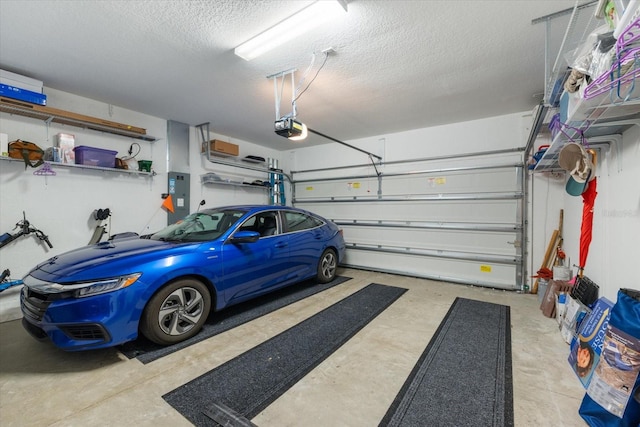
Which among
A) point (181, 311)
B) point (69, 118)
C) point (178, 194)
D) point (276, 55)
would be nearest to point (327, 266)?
point (181, 311)

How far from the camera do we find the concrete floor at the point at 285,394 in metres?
1.48

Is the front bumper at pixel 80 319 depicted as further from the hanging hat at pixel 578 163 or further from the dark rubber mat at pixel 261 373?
the hanging hat at pixel 578 163

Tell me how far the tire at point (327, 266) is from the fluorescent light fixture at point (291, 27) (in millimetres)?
2801

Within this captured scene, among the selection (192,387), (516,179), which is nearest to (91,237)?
(192,387)

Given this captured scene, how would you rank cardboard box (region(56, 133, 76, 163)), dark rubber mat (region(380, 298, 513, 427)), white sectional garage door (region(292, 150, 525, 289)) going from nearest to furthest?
dark rubber mat (region(380, 298, 513, 427)) → cardboard box (region(56, 133, 76, 163)) → white sectional garage door (region(292, 150, 525, 289))

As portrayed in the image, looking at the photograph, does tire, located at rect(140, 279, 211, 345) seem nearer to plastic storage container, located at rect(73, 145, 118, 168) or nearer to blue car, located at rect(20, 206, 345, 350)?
blue car, located at rect(20, 206, 345, 350)

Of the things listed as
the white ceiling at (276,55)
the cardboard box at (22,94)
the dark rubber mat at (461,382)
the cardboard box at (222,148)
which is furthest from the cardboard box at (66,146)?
the dark rubber mat at (461,382)

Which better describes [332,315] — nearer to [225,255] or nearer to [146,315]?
[225,255]

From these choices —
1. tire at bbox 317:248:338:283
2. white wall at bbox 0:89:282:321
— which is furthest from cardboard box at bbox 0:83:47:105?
tire at bbox 317:248:338:283

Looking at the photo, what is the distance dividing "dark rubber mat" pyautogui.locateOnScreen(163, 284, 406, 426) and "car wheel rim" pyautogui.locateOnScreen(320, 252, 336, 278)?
3.96 feet

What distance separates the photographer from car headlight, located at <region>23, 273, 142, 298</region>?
1851 mm

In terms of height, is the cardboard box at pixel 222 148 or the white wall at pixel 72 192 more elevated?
the cardboard box at pixel 222 148

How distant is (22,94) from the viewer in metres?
2.77

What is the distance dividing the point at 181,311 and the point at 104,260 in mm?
730
